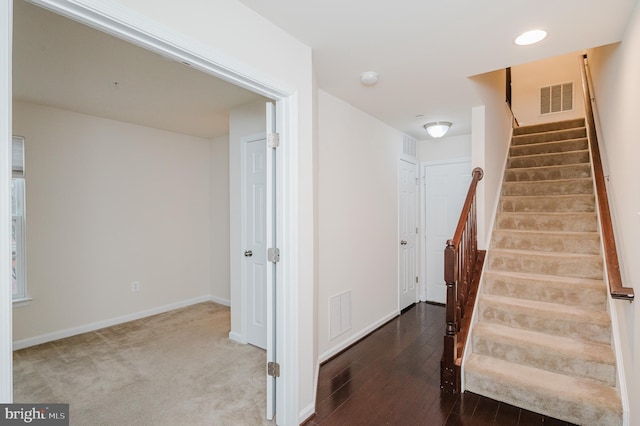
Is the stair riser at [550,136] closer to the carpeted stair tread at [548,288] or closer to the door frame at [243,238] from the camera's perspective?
the carpeted stair tread at [548,288]

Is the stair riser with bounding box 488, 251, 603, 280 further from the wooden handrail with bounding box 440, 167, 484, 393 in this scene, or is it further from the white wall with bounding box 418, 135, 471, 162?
the white wall with bounding box 418, 135, 471, 162

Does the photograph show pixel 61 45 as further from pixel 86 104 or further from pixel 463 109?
pixel 463 109

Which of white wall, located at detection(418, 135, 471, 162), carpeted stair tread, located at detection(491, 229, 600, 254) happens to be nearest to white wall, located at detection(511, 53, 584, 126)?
white wall, located at detection(418, 135, 471, 162)

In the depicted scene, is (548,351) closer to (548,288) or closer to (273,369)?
(548,288)

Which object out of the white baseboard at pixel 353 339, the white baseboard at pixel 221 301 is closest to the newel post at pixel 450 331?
the white baseboard at pixel 353 339

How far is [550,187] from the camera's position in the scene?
3576mm

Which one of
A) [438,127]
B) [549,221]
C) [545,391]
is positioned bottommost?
[545,391]

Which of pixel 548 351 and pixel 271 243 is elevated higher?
pixel 271 243

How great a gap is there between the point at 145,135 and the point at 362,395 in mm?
3999

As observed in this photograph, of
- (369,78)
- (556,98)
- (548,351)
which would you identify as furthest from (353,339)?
(556,98)

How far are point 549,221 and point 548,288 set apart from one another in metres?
0.90

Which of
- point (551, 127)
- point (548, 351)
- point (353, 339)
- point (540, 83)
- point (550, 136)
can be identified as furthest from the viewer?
point (540, 83)

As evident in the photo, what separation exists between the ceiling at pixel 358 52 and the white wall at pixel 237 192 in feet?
0.48

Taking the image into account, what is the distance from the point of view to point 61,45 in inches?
82.4
